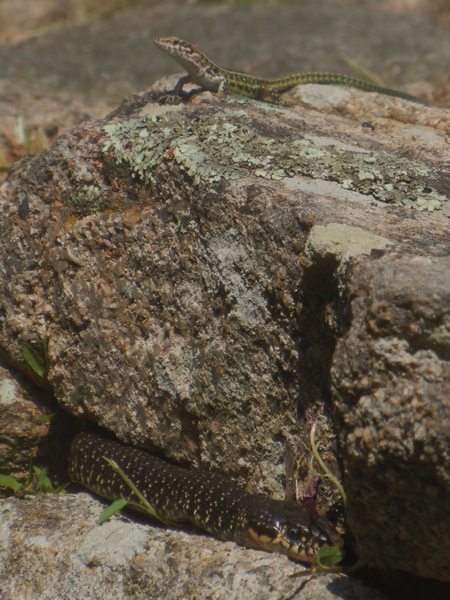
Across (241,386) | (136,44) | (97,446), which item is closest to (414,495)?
(241,386)

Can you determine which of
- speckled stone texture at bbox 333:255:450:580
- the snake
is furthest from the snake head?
speckled stone texture at bbox 333:255:450:580

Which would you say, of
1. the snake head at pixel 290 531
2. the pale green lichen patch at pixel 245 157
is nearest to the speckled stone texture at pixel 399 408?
the snake head at pixel 290 531

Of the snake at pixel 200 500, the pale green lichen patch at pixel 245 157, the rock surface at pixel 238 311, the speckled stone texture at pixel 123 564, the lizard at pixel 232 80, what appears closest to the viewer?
the rock surface at pixel 238 311

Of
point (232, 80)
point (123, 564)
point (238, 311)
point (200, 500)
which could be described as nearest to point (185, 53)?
point (232, 80)

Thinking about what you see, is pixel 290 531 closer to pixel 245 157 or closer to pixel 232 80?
pixel 245 157

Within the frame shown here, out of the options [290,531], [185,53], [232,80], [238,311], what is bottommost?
[290,531]

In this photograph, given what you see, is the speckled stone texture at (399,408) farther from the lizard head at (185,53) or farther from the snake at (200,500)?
the lizard head at (185,53)
